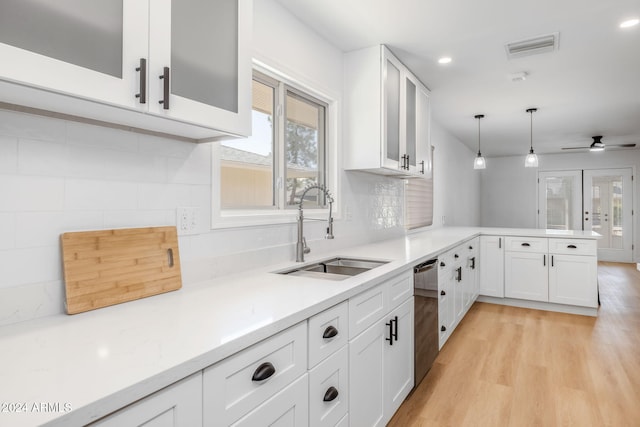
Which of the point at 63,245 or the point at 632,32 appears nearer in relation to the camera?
the point at 63,245

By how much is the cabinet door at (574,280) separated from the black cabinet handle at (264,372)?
416 cm

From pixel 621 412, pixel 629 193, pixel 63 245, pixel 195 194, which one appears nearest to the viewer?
pixel 63 245

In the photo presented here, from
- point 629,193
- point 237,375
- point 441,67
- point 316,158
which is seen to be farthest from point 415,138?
point 629,193

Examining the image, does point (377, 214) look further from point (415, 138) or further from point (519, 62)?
point (519, 62)

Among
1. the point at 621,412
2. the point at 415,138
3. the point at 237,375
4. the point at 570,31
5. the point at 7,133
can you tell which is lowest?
the point at 621,412

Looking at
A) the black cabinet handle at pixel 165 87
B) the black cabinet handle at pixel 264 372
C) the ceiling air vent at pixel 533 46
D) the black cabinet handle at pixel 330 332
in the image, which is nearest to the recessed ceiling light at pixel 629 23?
the ceiling air vent at pixel 533 46

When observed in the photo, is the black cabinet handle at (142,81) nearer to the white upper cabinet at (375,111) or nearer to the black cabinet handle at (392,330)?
the black cabinet handle at (392,330)

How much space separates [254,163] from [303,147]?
0.53m

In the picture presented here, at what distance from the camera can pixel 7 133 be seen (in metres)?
1.02

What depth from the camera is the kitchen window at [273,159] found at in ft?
6.12

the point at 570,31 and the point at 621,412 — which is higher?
the point at 570,31

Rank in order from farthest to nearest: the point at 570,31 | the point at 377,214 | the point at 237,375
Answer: the point at 377,214 → the point at 570,31 → the point at 237,375

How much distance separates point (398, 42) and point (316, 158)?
107 centimetres

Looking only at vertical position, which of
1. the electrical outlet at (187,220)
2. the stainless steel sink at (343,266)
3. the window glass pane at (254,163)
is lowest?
the stainless steel sink at (343,266)
